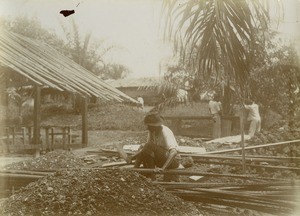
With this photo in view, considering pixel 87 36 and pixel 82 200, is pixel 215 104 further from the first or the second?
pixel 82 200

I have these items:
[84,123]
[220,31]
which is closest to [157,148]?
[220,31]

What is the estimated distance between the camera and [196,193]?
8.89 feet

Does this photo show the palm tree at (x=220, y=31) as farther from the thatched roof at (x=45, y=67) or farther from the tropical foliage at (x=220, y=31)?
the thatched roof at (x=45, y=67)

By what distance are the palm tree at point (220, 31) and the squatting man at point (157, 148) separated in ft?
1.75

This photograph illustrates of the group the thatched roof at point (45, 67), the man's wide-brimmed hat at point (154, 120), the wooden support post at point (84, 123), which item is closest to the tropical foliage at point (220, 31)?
the man's wide-brimmed hat at point (154, 120)

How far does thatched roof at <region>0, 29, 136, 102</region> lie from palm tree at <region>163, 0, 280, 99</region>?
0.95m

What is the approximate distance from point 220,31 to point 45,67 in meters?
1.55

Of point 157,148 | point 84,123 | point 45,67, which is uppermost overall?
point 45,67

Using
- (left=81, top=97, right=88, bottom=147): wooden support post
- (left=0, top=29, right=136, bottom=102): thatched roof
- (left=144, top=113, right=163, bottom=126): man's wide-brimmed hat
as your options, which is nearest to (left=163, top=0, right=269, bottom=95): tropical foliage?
(left=144, top=113, right=163, bottom=126): man's wide-brimmed hat

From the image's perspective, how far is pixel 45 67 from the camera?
358 centimetres

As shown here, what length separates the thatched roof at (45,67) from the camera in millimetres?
3137

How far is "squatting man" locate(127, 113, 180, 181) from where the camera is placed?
10.2ft

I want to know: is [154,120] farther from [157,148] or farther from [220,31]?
[220,31]

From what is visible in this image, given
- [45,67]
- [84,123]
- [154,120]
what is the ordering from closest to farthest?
[154,120]
[45,67]
[84,123]
